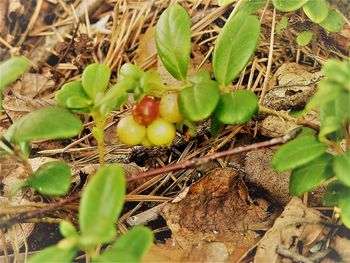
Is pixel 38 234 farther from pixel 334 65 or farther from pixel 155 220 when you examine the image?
pixel 334 65

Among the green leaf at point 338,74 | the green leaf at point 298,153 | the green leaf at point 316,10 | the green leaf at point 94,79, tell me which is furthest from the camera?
the green leaf at point 316,10

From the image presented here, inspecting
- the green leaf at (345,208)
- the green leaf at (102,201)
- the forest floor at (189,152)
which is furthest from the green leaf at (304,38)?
the green leaf at (102,201)

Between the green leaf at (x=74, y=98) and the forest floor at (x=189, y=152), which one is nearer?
the green leaf at (x=74, y=98)

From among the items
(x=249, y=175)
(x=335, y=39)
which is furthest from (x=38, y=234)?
(x=335, y=39)

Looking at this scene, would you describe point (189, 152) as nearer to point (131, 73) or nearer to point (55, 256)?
point (131, 73)

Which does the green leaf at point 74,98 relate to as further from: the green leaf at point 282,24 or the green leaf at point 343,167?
the green leaf at point 282,24

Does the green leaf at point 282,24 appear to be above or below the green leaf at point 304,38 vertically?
above

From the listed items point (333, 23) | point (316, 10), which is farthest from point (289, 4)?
point (333, 23)

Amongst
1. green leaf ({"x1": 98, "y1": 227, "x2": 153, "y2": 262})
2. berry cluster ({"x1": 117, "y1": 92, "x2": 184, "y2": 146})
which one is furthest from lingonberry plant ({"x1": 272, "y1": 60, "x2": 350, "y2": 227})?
green leaf ({"x1": 98, "y1": 227, "x2": 153, "y2": 262})
